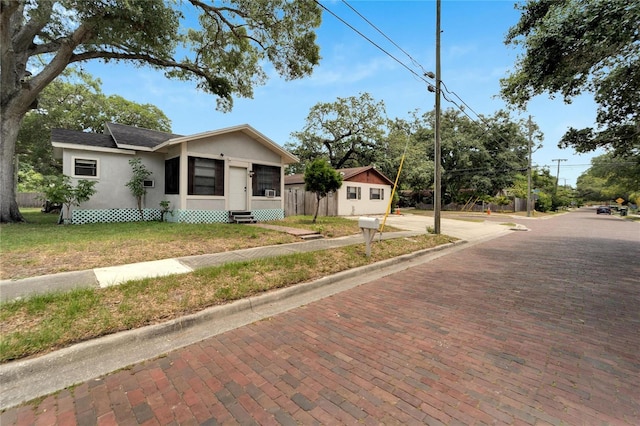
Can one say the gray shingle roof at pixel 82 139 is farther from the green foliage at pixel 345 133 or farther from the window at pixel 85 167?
the green foliage at pixel 345 133

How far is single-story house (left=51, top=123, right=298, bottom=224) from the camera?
11.5 m

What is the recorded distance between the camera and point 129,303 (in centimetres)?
371

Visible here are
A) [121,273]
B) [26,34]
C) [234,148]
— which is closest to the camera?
[121,273]

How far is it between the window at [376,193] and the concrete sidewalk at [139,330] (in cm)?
1746

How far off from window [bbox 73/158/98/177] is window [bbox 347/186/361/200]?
15217 millimetres

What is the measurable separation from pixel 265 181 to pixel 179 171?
154 inches

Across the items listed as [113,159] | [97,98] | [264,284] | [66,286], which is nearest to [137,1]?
[113,159]

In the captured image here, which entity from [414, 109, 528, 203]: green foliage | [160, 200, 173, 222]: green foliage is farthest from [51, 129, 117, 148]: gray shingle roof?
[414, 109, 528, 203]: green foliage

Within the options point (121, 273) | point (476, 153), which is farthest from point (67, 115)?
point (476, 153)

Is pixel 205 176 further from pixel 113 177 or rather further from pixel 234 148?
pixel 113 177

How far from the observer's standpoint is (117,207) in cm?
1214

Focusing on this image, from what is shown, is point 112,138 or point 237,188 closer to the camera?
point 112,138

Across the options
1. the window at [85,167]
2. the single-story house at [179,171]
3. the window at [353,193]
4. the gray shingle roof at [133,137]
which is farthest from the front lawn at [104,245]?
the window at [353,193]

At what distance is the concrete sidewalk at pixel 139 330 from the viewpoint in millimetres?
2502
